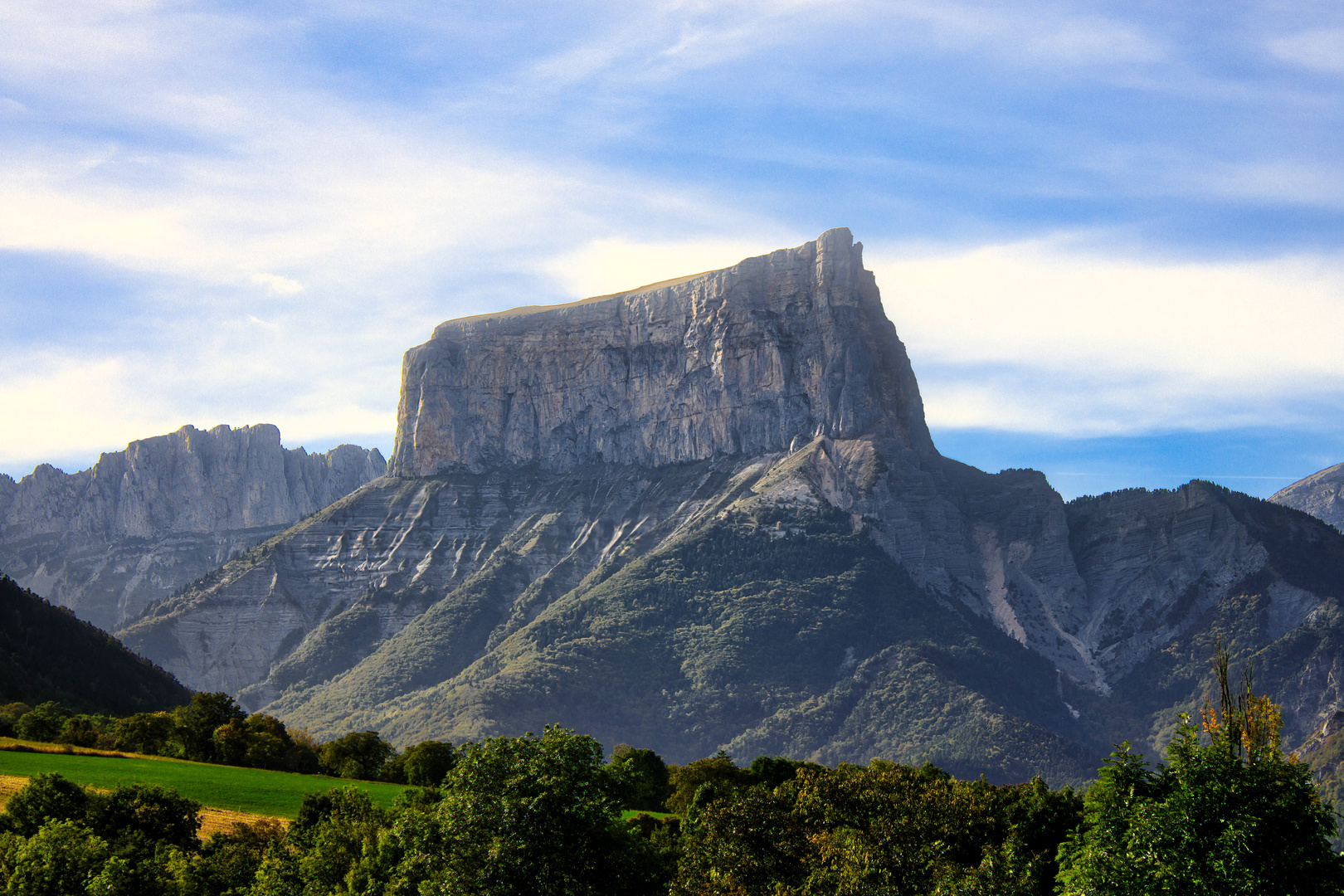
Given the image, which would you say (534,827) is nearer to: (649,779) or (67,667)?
(649,779)

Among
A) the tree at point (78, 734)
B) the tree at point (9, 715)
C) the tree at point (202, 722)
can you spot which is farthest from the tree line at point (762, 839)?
the tree at point (9, 715)

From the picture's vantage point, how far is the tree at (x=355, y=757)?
101938 mm

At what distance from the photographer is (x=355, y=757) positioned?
348ft

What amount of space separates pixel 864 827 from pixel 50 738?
241 ft

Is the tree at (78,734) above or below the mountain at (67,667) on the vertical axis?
below

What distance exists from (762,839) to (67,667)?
129 metres

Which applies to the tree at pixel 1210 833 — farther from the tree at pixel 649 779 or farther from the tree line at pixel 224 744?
the tree line at pixel 224 744

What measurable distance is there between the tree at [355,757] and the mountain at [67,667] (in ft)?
144

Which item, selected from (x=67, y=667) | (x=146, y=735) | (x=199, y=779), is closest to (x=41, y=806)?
(x=199, y=779)

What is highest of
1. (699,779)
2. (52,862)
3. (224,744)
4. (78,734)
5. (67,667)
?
(67,667)

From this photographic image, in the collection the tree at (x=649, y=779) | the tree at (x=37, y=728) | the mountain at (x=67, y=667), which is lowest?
the tree at (x=649, y=779)

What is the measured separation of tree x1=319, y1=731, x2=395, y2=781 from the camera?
334ft

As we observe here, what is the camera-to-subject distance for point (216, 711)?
110 meters

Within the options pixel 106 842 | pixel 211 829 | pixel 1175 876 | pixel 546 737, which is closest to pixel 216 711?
pixel 211 829
